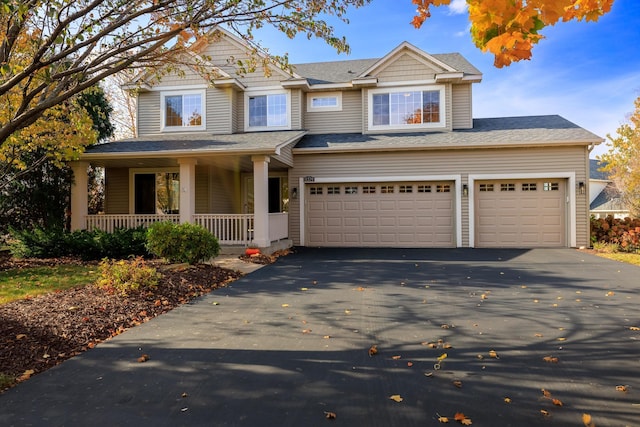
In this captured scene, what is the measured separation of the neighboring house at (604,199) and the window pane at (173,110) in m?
24.2

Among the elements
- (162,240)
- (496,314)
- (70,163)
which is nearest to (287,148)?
(162,240)

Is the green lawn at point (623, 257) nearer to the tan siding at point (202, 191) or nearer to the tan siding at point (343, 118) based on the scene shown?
the tan siding at point (343, 118)

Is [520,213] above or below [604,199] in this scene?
below

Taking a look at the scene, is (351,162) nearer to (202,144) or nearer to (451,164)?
(451,164)

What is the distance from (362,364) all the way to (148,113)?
47.7 feet

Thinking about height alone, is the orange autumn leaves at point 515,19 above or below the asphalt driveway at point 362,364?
above

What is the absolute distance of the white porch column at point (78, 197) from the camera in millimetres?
11789

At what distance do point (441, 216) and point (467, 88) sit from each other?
16.2ft

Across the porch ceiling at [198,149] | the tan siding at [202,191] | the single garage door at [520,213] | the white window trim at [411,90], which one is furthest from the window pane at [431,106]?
the tan siding at [202,191]

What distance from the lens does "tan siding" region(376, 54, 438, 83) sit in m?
14.3

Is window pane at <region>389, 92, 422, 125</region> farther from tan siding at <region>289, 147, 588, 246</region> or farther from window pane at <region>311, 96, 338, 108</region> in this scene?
window pane at <region>311, 96, 338, 108</region>

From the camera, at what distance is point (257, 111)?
15047mm

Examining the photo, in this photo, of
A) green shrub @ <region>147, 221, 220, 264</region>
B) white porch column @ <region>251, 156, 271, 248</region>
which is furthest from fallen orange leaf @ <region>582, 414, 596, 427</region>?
white porch column @ <region>251, 156, 271, 248</region>

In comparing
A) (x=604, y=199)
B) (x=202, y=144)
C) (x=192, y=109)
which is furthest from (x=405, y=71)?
(x=604, y=199)
